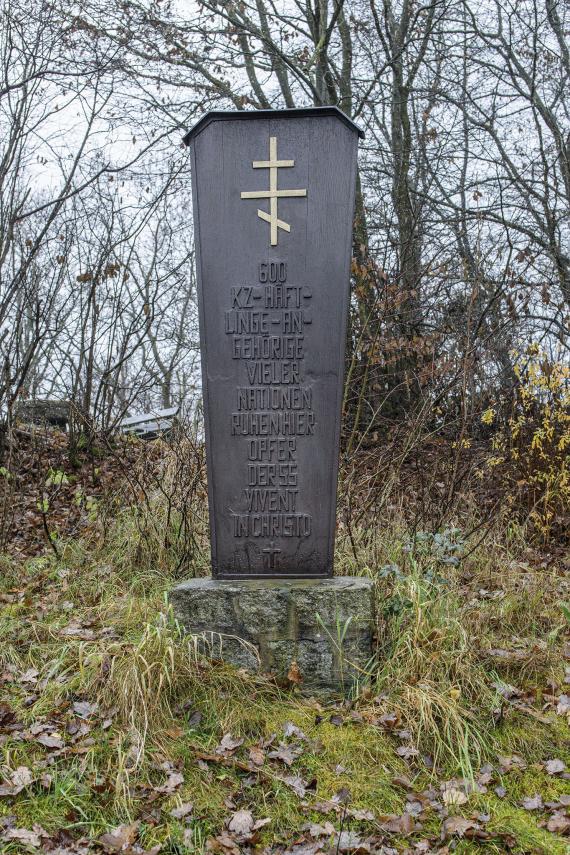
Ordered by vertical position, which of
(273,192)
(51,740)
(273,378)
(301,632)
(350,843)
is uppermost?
(273,192)

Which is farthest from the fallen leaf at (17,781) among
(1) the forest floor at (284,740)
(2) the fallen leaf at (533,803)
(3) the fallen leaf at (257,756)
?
(2) the fallen leaf at (533,803)

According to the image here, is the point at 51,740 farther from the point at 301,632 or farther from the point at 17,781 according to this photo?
the point at 301,632

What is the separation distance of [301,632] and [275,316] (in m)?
1.67

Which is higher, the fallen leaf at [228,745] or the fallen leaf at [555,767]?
the fallen leaf at [228,745]

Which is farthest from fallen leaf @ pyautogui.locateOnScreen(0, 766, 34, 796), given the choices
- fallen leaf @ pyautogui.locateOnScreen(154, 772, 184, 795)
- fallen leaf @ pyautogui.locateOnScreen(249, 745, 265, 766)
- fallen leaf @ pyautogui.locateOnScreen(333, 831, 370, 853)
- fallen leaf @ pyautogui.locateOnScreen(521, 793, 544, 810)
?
fallen leaf @ pyautogui.locateOnScreen(521, 793, 544, 810)

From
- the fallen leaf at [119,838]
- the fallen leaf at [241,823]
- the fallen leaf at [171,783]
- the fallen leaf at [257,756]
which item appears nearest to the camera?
the fallen leaf at [119,838]

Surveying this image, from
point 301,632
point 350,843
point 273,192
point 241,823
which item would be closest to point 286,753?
point 241,823

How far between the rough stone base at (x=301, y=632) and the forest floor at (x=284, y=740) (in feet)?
0.35

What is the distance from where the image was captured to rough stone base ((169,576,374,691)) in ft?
13.4

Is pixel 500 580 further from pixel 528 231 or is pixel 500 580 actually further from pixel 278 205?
pixel 528 231

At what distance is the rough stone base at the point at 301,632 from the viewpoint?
13.4ft

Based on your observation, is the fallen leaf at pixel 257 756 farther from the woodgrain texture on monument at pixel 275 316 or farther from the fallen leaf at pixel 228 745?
the woodgrain texture on monument at pixel 275 316

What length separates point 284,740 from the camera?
3635mm

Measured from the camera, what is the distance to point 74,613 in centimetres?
478
